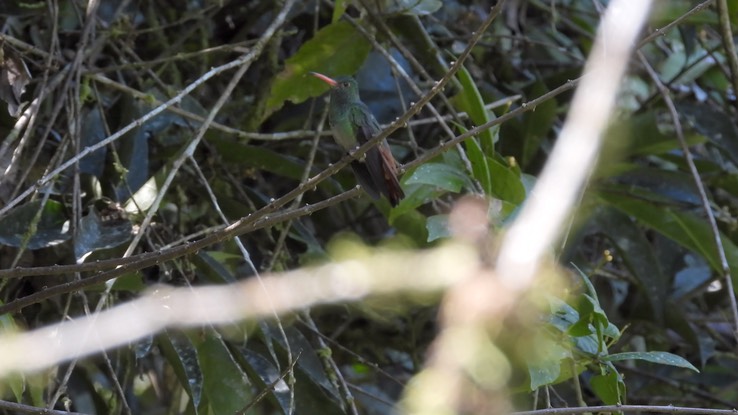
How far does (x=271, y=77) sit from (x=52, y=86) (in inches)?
30.0

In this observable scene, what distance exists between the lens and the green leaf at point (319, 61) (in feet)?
8.91

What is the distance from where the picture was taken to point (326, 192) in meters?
2.87

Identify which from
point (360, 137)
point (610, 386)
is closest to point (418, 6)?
point (360, 137)

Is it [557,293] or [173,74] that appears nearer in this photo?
[557,293]

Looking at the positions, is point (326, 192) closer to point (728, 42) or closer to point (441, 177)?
point (441, 177)

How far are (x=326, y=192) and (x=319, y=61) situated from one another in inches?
14.1

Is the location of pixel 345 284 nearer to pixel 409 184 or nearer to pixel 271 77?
pixel 409 184

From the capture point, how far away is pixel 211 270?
2441 millimetres

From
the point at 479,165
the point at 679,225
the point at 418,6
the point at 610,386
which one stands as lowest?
the point at 679,225

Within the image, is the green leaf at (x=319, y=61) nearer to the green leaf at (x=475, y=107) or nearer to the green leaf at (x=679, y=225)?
the green leaf at (x=475, y=107)

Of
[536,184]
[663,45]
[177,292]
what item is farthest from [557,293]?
[663,45]

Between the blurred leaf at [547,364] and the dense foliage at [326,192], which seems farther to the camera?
the dense foliage at [326,192]

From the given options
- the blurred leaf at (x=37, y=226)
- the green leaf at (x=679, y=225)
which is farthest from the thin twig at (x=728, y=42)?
the blurred leaf at (x=37, y=226)

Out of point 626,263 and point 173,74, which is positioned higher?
point 173,74
